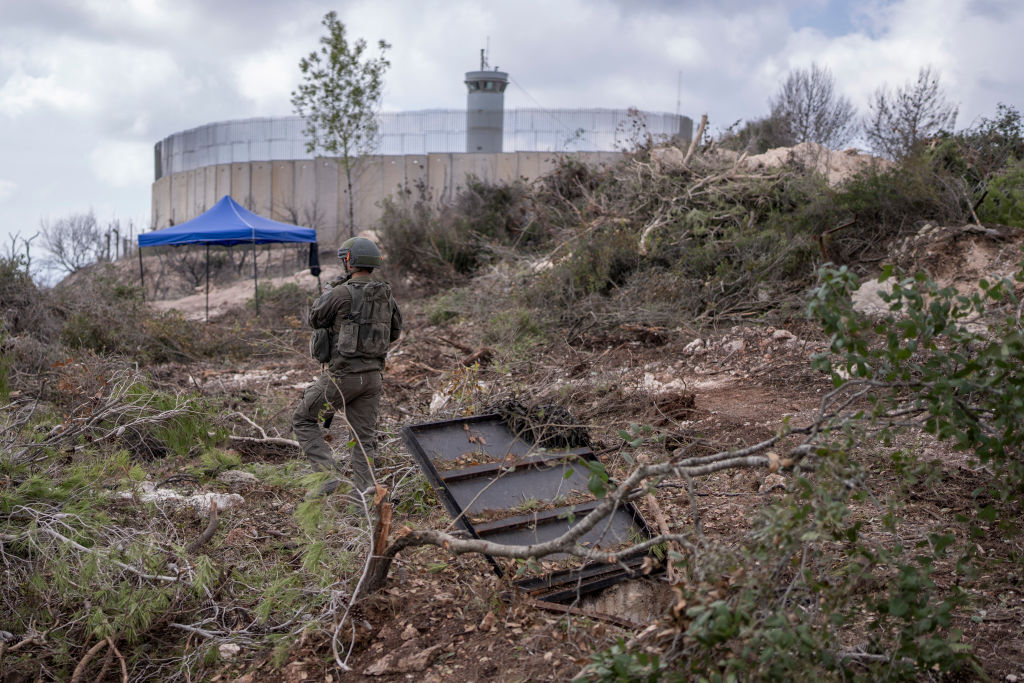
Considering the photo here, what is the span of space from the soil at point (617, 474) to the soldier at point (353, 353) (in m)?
0.36

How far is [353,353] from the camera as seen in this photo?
16.0 ft

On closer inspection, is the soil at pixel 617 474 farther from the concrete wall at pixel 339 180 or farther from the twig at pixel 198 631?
the concrete wall at pixel 339 180

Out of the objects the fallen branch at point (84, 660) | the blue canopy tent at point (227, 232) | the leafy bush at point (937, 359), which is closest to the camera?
the leafy bush at point (937, 359)

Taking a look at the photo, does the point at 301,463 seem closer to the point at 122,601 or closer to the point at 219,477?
the point at 219,477

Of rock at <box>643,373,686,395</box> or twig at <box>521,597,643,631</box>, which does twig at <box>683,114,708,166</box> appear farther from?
twig at <box>521,597,643,631</box>

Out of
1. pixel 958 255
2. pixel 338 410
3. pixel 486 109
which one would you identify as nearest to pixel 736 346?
pixel 958 255

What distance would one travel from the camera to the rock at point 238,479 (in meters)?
5.05

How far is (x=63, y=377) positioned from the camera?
21.3 ft

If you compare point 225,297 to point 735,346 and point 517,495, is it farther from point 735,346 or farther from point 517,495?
point 517,495

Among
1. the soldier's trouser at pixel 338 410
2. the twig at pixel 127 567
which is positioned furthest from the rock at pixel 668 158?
the twig at pixel 127 567

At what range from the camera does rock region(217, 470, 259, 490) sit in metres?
5.05

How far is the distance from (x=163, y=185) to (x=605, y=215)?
2754 centimetres

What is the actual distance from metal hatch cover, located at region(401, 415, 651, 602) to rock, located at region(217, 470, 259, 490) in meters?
1.49

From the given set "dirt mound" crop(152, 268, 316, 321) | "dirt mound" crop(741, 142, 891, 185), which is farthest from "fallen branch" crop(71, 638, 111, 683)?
"dirt mound" crop(152, 268, 316, 321)
